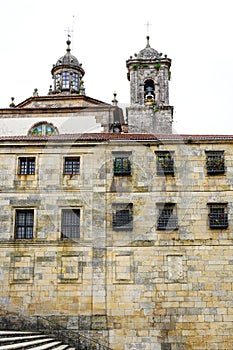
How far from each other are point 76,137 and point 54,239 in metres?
5.34

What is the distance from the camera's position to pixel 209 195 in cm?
2681

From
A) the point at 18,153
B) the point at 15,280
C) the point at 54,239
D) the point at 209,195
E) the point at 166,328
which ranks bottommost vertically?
the point at 166,328

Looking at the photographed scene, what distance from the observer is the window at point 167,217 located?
26.4 meters

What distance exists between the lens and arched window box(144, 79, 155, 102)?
131 ft

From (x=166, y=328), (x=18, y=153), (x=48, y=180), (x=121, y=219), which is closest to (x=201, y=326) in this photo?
(x=166, y=328)

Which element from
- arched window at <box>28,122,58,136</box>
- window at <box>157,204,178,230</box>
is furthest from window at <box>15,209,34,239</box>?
arched window at <box>28,122,58,136</box>

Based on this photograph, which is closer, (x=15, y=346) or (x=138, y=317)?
(x=15, y=346)

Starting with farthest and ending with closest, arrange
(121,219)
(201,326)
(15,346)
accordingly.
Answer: (121,219) → (201,326) → (15,346)

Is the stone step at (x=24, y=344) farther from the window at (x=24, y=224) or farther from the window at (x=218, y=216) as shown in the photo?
the window at (x=218, y=216)

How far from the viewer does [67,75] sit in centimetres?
4291

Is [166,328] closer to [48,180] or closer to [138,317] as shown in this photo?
[138,317]

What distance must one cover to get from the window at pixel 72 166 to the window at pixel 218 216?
6.81 meters

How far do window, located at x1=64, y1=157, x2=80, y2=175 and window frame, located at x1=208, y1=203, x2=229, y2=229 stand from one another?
22.2 feet

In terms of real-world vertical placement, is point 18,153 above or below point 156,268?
above
